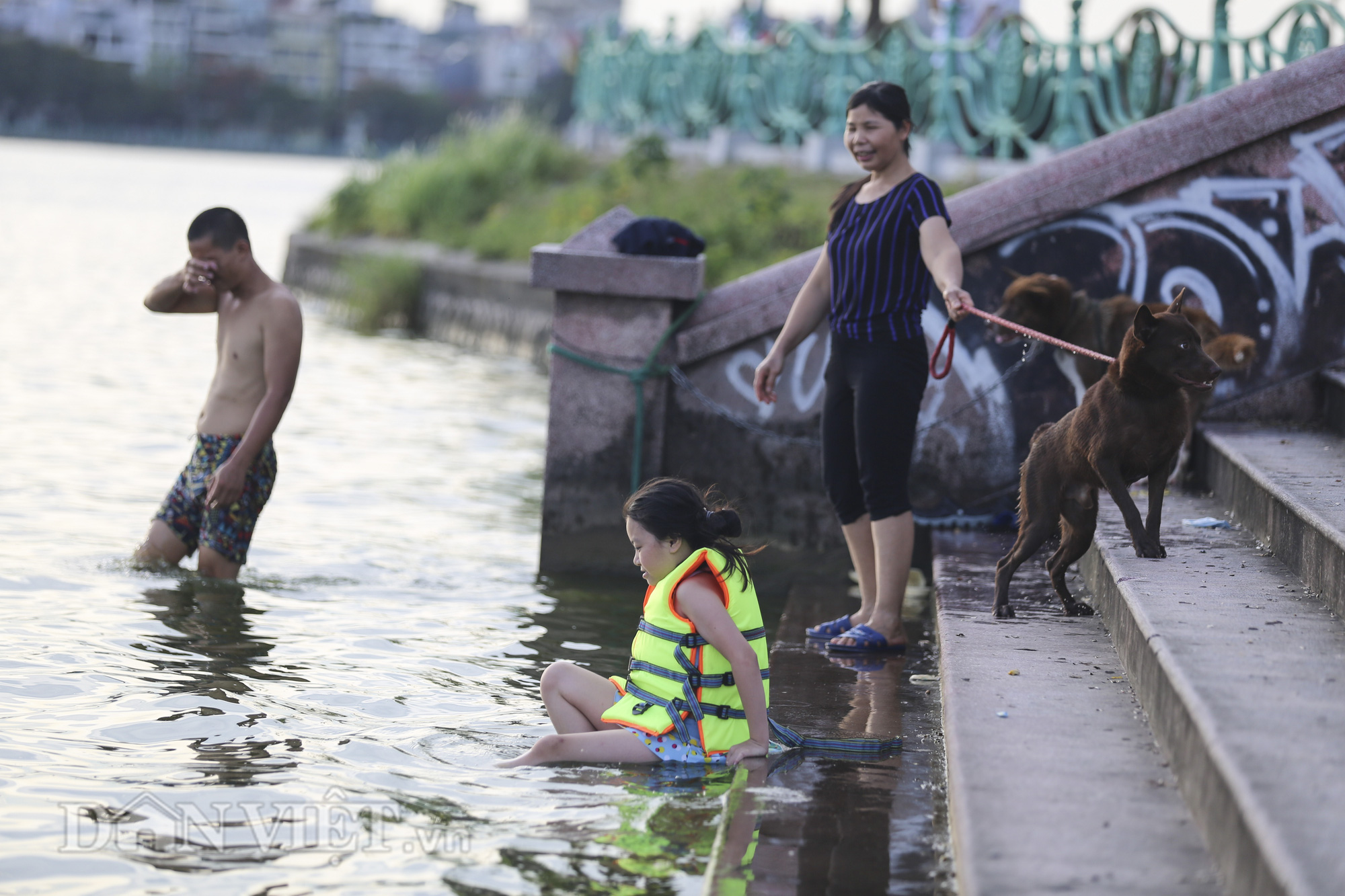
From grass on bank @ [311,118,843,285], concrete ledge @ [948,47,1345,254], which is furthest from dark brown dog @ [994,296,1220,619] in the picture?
grass on bank @ [311,118,843,285]

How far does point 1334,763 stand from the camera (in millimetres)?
3125

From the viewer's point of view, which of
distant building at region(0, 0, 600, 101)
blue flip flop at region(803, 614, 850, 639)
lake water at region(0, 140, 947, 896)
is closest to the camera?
lake water at region(0, 140, 947, 896)

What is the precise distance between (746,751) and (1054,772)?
3.27 ft

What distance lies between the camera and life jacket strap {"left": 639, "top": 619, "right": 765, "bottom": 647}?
4.35 m

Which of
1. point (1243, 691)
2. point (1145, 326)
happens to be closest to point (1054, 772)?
point (1243, 691)

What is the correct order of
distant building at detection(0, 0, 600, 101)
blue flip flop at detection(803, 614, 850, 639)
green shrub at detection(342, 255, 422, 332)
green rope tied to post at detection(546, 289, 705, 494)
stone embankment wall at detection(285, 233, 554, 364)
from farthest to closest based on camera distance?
distant building at detection(0, 0, 600, 101) → green shrub at detection(342, 255, 422, 332) → stone embankment wall at detection(285, 233, 554, 364) → green rope tied to post at detection(546, 289, 705, 494) → blue flip flop at detection(803, 614, 850, 639)

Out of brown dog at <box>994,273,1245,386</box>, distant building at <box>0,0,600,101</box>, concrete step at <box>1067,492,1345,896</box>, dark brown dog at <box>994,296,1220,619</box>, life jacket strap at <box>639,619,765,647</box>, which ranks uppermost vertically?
distant building at <box>0,0,600,101</box>

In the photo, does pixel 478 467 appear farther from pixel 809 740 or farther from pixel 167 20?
pixel 167 20

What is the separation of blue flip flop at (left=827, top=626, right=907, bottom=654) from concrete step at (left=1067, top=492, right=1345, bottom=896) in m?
0.84

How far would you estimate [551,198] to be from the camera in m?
19.9

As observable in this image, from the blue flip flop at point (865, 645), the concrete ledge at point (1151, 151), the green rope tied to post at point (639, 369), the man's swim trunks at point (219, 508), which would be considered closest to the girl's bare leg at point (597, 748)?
the blue flip flop at point (865, 645)

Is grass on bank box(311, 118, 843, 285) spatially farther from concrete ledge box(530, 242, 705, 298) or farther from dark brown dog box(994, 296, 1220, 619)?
dark brown dog box(994, 296, 1220, 619)

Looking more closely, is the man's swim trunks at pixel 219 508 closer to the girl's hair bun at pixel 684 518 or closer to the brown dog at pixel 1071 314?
the girl's hair bun at pixel 684 518

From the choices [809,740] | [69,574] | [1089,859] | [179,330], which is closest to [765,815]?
[809,740]
